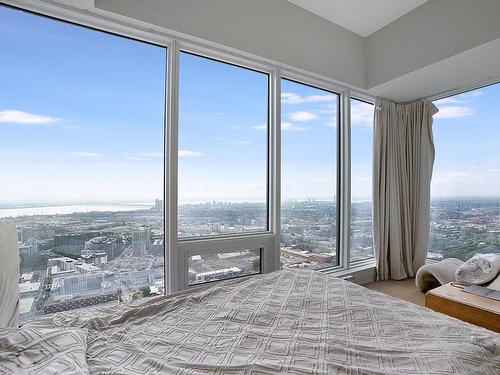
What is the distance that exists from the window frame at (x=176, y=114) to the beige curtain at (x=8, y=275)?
37.1 inches

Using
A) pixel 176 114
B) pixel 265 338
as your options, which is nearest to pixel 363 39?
pixel 176 114

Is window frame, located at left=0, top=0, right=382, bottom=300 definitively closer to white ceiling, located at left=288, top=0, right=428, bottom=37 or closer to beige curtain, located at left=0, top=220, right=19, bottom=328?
white ceiling, located at left=288, top=0, right=428, bottom=37

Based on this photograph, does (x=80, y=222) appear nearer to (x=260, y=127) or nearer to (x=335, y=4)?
(x=260, y=127)

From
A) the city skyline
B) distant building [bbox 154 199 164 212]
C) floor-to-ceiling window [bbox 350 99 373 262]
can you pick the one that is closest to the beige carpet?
floor-to-ceiling window [bbox 350 99 373 262]

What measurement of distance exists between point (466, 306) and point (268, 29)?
2.71 meters

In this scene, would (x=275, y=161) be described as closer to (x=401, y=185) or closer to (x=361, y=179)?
(x=361, y=179)

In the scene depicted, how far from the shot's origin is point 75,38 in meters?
1.94

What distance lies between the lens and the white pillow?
2.74 feet

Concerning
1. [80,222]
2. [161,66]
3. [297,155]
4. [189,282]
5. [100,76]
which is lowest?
[189,282]

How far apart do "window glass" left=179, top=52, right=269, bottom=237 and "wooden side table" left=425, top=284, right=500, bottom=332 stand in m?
1.49

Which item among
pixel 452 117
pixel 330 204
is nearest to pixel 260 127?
pixel 330 204

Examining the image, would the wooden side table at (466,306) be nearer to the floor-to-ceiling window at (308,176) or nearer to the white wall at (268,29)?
the floor-to-ceiling window at (308,176)

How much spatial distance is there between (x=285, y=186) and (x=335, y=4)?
1853 millimetres

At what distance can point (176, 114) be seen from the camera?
223 centimetres
